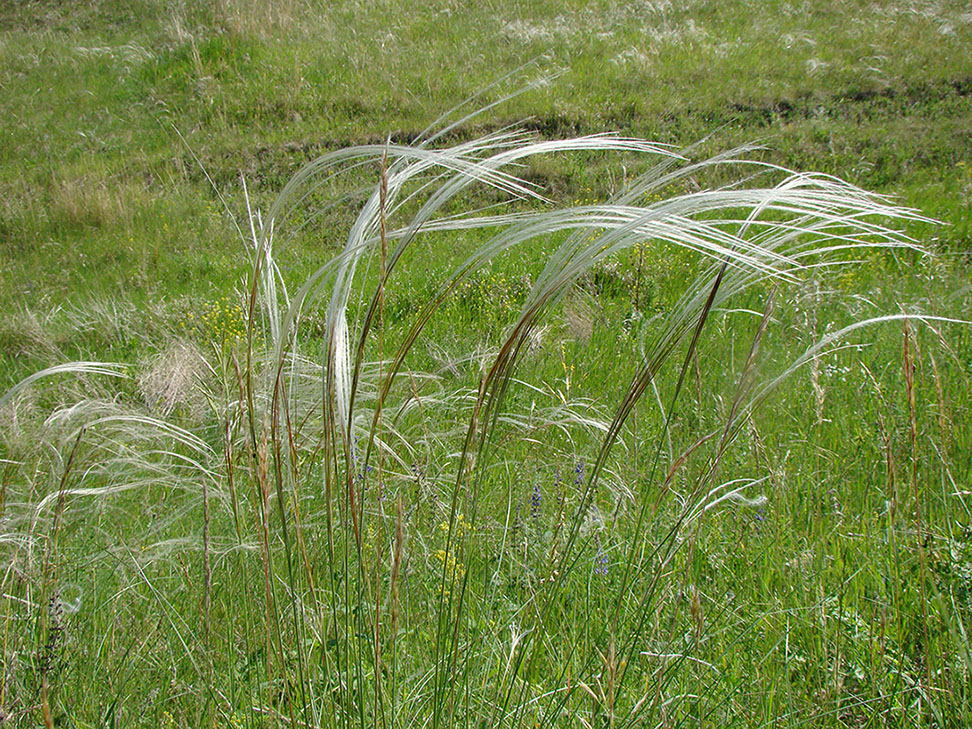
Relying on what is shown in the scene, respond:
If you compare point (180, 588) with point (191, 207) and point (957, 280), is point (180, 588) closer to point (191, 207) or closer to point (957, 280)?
point (957, 280)

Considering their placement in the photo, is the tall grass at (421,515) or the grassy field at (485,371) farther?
the grassy field at (485,371)

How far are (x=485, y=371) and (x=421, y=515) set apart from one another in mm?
1194

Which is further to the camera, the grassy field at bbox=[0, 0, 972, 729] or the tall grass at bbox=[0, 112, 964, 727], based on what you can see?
the grassy field at bbox=[0, 0, 972, 729]

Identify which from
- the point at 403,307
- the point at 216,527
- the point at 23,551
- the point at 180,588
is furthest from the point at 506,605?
the point at 403,307

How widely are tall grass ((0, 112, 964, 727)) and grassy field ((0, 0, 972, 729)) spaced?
2 cm

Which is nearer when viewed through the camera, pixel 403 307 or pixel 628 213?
pixel 628 213

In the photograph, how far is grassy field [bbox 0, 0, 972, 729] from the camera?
41.8 inches

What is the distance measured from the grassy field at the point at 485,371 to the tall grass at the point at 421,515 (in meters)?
0.02

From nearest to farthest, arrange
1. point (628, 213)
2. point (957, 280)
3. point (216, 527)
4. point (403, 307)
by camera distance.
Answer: point (628, 213), point (216, 527), point (957, 280), point (403, 307)

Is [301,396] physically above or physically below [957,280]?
above

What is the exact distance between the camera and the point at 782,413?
3027mm

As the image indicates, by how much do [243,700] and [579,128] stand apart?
10.0 m

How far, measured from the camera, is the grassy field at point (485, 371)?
1.06m

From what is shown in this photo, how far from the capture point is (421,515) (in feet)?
7.41
